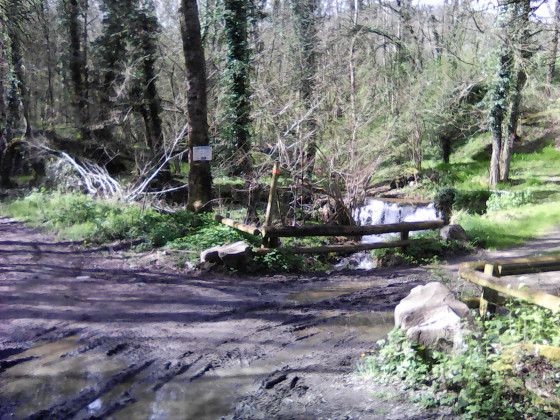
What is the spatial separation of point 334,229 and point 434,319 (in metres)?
5.74

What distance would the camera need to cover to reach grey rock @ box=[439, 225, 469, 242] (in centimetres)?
1141

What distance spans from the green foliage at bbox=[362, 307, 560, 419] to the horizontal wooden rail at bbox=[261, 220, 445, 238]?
509 cm

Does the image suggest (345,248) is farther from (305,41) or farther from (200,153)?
(305,41)

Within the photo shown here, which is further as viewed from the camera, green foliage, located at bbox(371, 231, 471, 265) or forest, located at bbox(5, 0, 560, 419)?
green foliage, located at bbox(371, 231, 471, 265)

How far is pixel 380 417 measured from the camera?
149 inches

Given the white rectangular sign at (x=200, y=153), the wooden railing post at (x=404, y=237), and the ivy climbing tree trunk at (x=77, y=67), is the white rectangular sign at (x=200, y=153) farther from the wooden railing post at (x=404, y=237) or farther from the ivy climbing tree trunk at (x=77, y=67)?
the ivy climbing tree trunk at (x=77, y=67)

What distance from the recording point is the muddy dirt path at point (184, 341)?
4113 millimetres

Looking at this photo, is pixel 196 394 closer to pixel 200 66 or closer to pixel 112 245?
pixel 112 245

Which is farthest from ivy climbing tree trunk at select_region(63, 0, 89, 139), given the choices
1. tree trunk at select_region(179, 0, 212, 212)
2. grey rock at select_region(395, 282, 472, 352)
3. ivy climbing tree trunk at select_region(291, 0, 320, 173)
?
grey rock at select_region(395, 282, 472, 352)

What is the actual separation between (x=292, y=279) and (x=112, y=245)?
420 cm

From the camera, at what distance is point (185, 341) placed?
5621 mm

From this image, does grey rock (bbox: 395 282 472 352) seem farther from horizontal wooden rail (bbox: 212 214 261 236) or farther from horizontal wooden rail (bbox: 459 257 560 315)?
horizontal wooden rail (bbox: 212 214 261 236)

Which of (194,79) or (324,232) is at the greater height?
(194,79)

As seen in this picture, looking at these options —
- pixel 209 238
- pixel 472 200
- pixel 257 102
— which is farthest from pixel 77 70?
pixel 472 200
